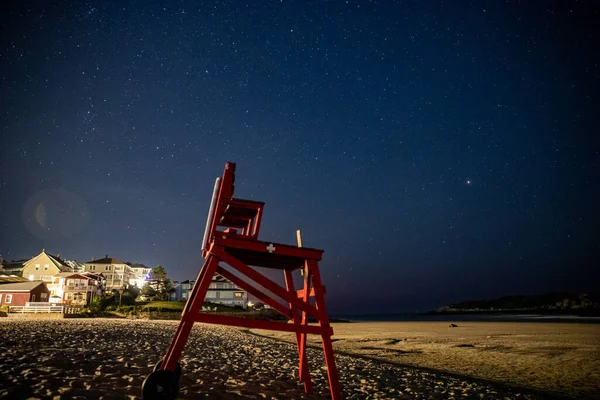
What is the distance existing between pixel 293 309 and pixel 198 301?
1865 mm

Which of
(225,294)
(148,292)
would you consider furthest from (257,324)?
(225,294)

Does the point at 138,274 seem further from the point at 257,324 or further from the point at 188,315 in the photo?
the point at 257,324

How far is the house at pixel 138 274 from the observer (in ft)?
287

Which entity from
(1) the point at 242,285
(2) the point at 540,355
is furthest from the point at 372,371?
(2) the point at 540,355

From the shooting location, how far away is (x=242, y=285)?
5387 mm

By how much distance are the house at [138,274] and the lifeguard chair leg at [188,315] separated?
3522 inches

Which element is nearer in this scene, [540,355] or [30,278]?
[540,355]

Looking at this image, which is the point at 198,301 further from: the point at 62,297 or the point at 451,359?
the point at 62,297

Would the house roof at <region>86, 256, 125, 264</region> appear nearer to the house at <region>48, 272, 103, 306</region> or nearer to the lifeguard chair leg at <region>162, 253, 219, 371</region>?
the house at <region>48, 272, 103, 306</region>

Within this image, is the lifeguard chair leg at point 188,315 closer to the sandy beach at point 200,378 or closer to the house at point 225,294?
the sandy beach at point 200,378

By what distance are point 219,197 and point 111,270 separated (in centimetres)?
9299

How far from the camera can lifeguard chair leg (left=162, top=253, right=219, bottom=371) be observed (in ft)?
13.7

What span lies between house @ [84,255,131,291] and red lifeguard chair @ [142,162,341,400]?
91.0 m

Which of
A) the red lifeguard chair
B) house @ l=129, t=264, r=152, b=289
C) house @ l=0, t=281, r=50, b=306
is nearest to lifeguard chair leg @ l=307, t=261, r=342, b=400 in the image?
the red lifeguard chair
